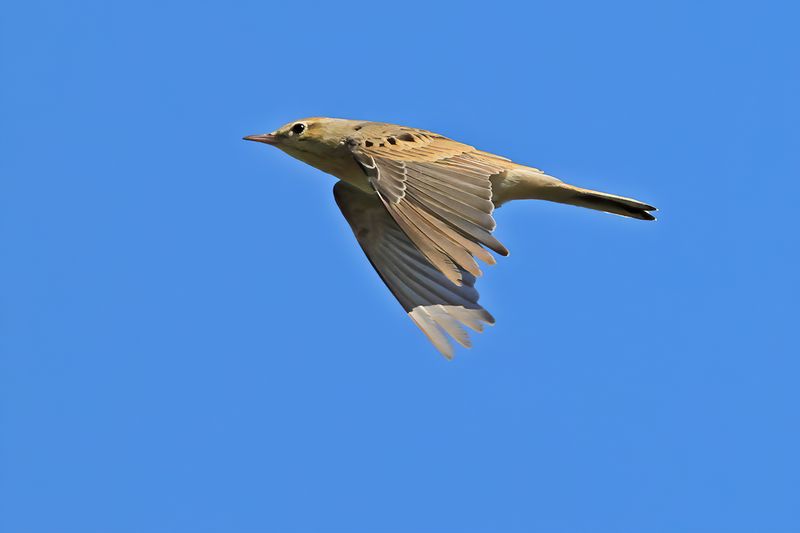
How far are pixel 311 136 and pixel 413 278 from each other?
177 cm

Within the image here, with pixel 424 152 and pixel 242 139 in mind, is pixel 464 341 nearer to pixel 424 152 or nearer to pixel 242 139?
pixel 424 152

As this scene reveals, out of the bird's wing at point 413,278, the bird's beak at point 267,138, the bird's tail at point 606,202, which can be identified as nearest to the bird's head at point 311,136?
the bird's beak at point 267,138

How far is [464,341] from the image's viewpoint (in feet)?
43.6

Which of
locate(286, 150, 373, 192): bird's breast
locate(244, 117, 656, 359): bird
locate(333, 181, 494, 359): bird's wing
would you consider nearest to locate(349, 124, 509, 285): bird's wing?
locate(244, 117, 656, 359): bird

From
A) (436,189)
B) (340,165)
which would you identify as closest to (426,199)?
(436,189)

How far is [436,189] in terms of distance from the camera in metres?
12.3

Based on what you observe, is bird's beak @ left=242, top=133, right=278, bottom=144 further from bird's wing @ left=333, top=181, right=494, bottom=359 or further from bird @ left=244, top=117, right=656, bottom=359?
bird's wing @ left=333, top=181, right=494, bottom=359

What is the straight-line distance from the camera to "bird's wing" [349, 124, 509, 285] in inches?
447

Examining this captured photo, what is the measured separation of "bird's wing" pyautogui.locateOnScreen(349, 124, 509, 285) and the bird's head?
0.31 metres

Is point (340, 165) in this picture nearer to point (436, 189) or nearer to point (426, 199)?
point (436, 189)

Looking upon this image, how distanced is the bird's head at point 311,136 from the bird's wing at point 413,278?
0.84 metres

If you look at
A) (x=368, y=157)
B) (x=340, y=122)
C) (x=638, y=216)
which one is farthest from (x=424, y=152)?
(x=638, y=216)

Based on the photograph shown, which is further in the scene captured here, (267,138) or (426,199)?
(267,138)

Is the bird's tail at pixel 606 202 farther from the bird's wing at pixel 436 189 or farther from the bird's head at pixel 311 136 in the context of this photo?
the bird's head at pixel 311 136
